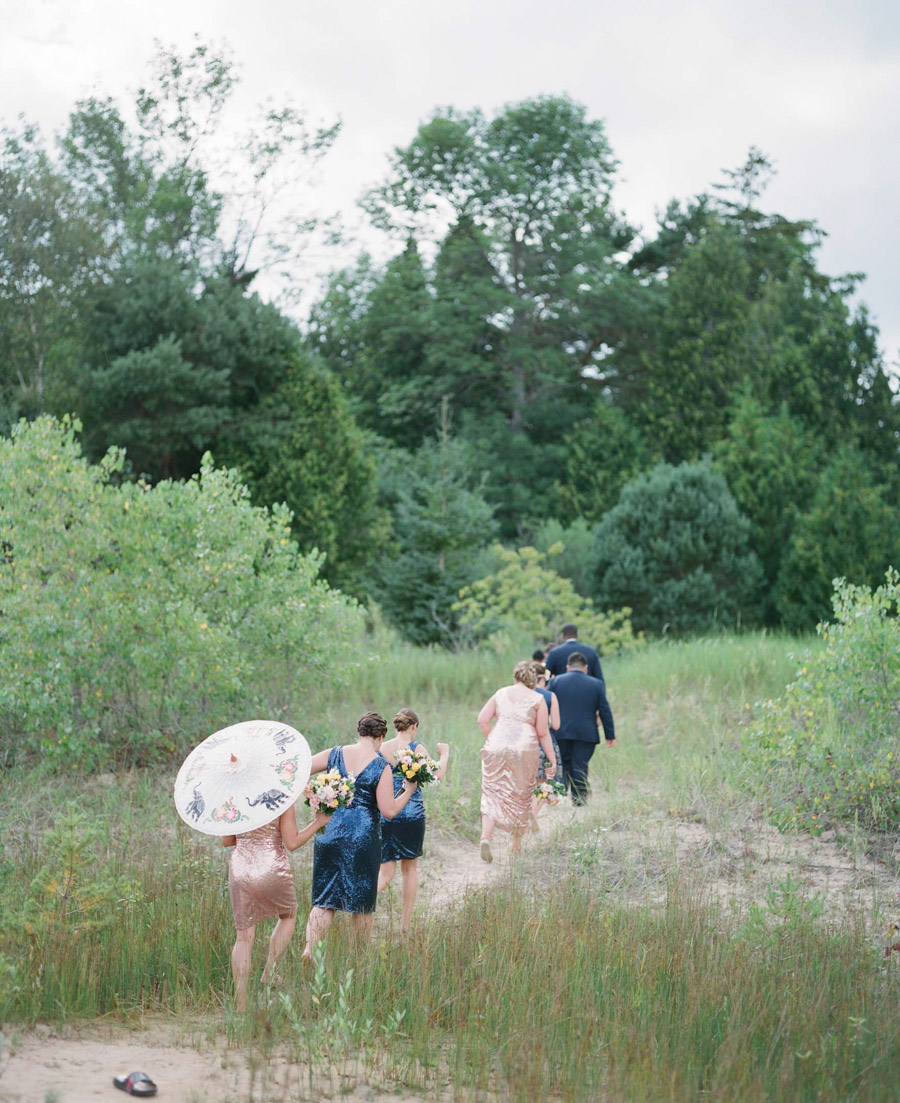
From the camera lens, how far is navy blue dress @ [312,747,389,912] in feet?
21.4

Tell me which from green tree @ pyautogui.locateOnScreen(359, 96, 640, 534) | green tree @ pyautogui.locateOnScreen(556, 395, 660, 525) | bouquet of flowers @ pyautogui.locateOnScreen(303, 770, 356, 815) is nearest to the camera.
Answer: bouquet of flowers @ pyautogui.locateOnScreen(303, 770, 356, 815)

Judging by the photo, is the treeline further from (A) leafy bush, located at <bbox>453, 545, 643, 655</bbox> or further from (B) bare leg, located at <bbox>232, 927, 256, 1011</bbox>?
(B) bare leg, located at <bbox>232, 927, 256, 1011</bbox>

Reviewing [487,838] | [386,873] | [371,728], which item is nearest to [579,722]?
[487,838]

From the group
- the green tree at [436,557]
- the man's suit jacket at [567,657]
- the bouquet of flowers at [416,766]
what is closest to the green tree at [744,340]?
the green tree at [436,557]

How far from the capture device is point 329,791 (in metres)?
6.46

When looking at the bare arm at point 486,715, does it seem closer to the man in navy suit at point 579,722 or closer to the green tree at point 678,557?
the man in navy suit at point 579,722

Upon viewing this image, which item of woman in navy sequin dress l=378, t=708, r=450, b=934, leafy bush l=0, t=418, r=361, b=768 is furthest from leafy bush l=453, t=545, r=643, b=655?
woman in navy sequin dress l=378, t=708, r=450, b=934

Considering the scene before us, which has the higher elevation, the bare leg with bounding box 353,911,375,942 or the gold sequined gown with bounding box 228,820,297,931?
the gold sequined gown with bounding box 228,820,297,931

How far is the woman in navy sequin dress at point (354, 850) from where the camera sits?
6.53 metres

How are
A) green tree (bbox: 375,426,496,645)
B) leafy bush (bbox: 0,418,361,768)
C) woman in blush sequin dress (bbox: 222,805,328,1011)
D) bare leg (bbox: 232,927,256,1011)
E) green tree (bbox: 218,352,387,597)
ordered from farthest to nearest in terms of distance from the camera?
green tree (bbox: 218,352,387,597)
green tree (bbox: 375,426,496,645)
leafy bush (bbox: 0,418,361,768)
woman in blush sequin dress (bbox: 222,805,328,1011)
bare leg (bbox: 232,927,256,1011)

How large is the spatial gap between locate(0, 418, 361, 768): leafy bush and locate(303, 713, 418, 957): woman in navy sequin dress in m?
5.09

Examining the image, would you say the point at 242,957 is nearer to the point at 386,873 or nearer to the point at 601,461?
the point at 386,873

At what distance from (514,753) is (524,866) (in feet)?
3.60

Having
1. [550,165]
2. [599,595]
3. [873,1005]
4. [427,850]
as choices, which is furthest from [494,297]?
[873,1005]
